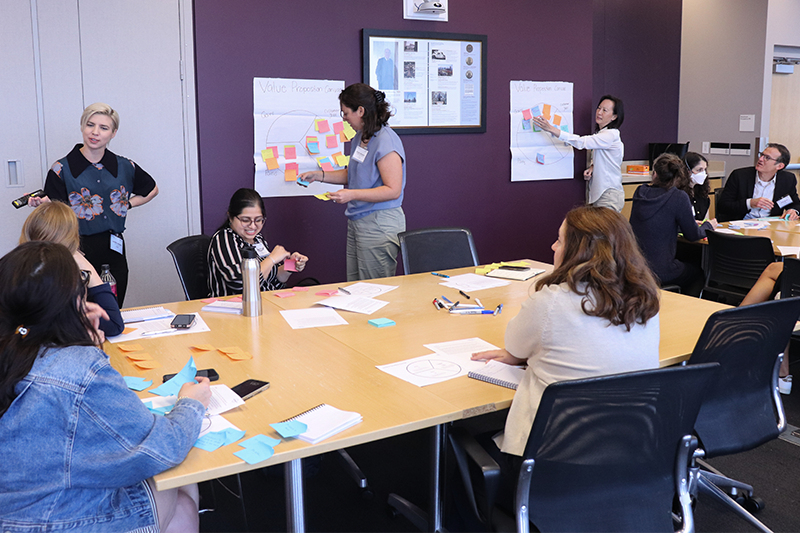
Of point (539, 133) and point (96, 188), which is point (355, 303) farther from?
point (539, 133)

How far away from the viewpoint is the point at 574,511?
1.63 metres

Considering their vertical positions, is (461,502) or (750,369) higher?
(750,369)

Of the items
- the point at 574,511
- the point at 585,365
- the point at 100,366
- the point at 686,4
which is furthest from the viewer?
the point at 686,4

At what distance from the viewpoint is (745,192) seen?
567 centimetres

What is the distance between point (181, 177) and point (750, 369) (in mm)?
3441

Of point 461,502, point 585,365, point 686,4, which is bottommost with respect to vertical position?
point 461,502

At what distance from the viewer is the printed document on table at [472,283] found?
3.17 metres

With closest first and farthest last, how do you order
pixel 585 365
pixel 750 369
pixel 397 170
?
pixel 585 365 < pixel 750 369 < pixel 397 170

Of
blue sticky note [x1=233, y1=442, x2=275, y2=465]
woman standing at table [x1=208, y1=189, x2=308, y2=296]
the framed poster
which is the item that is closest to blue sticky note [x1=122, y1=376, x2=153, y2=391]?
blue sticky note [x1=233, y1=442, x2=275, y2=465]

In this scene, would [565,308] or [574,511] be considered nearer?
[574,511]

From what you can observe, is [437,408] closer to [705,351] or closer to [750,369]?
[705,351]

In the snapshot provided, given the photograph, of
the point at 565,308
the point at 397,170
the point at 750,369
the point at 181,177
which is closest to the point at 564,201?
the point at 397,170

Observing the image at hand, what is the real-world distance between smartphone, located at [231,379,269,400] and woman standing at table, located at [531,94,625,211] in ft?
13.7

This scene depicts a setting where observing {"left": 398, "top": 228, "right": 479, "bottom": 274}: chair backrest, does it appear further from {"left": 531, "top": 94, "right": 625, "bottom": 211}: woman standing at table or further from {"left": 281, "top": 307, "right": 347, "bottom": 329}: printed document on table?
{"left": 531, "top": 94, "right": 625, "bottom": 211}: woman standing at table
